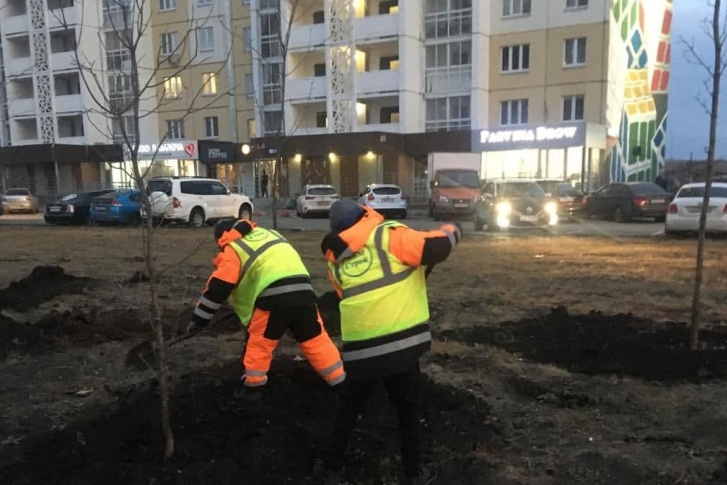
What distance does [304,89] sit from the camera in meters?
36.4

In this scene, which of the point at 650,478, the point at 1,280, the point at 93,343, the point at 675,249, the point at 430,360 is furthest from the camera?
the point at 675,249

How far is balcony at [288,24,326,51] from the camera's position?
3603cm

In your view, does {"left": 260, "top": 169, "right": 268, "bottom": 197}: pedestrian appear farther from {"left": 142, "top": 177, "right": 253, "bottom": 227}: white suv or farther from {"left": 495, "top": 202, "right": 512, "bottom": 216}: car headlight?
{"left": 495, "top": 202, "right": 512, "bottom": 216}: car headlight

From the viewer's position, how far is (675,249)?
1305cm

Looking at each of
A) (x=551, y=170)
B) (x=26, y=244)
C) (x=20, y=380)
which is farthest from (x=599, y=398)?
(x=551, y=170)

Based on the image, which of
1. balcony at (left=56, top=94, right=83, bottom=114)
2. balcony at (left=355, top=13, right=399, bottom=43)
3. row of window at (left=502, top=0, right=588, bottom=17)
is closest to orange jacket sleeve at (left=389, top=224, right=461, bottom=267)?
balcony at (left=355, top=13, right=399, bottom=43)

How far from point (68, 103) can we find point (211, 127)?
11.3m

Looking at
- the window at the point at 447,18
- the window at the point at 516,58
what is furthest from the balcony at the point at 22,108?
the window at the point at 516,58

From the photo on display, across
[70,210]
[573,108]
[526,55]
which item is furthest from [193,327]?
[526,55]

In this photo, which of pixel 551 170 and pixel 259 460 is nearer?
pixel 259 460

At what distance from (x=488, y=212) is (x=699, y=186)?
18.0 ft

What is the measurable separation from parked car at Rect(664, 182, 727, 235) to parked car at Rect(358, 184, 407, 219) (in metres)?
11.4

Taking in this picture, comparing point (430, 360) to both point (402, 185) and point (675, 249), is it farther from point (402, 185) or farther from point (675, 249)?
point (402, 185)

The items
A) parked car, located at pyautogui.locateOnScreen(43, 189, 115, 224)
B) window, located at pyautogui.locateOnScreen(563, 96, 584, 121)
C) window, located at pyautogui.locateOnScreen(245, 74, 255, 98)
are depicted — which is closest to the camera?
parked car, located at pyautogui.locateOnScreen(43, 189, 115, 224)
